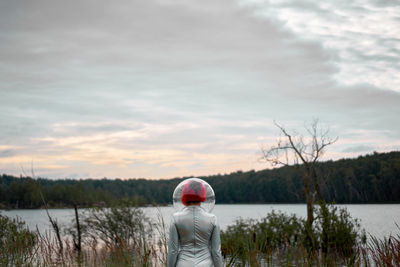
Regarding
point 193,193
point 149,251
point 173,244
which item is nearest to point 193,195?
point 193,193

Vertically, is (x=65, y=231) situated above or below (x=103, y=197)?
below

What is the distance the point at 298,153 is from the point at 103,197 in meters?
14.5

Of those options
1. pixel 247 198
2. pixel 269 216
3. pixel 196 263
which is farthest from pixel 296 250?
pixel 247 198

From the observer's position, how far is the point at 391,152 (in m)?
75.5

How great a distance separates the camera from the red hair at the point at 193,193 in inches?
165

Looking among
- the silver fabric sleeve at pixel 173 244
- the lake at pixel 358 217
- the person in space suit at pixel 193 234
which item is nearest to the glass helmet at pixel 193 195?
the person in space suit at pixel 193 234

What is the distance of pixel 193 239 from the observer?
4.12 metres

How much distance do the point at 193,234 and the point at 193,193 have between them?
1.38 ft

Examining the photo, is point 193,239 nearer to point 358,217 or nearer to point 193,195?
point 193,195

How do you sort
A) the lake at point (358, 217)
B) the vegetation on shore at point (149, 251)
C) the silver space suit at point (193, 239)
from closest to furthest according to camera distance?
the silver space suit at point (193, 239) → the vegetation on shore at point (149, 251) → the lake at point (358, 217)

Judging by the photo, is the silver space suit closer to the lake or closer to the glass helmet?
the glass helmet

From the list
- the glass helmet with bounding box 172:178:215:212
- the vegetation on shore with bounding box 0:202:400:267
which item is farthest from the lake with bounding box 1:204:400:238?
the glass helmet with bounding box 172:178:215:212

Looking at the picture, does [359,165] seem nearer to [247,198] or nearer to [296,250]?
[247,198]

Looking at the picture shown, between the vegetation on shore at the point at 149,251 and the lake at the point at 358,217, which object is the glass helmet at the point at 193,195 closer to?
the vegetation on shore at the point at 149,251
